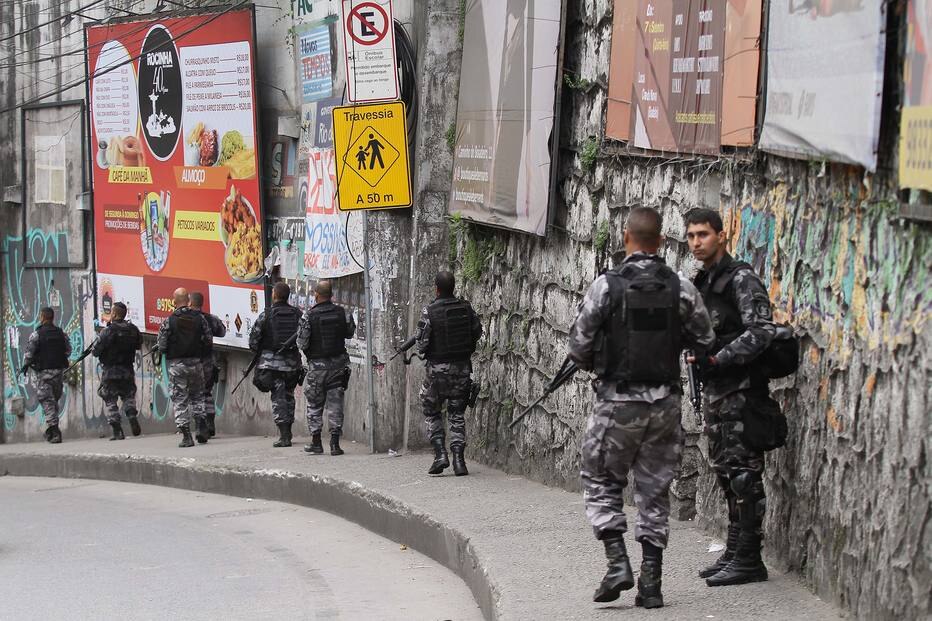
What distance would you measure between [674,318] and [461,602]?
284 cm

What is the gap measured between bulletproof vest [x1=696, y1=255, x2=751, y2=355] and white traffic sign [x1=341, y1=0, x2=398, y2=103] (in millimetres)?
6431

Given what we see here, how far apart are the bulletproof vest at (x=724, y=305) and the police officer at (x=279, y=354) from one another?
9.22 metres

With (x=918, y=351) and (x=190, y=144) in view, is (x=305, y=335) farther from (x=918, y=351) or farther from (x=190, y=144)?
(x=918, y=351)

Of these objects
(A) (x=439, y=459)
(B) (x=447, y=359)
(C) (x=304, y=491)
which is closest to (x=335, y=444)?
(C) (x=304, y=491)

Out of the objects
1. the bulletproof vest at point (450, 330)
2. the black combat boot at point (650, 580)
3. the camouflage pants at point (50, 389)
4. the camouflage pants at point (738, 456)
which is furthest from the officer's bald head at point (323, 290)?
the black combat boot at point (650, 580)

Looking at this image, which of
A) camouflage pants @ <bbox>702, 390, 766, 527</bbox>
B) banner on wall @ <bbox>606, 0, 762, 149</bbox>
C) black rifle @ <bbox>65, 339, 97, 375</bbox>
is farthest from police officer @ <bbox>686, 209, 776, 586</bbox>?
black rifle @ <bbox>65, 339, 97, 375</bbox>

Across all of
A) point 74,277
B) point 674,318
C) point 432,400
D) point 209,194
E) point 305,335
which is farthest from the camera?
point 74,277

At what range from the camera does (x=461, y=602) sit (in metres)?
8.20

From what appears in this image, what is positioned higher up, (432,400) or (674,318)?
(674,318)

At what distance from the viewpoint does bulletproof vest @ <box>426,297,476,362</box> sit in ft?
38.4

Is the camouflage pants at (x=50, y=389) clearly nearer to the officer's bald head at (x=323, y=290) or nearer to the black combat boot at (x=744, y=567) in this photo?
the officer's bald head at (x=323, y=290)

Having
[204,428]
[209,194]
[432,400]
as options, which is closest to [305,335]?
[432,400]

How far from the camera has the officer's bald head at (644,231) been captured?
623 cm

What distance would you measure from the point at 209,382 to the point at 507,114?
25.1 ft
